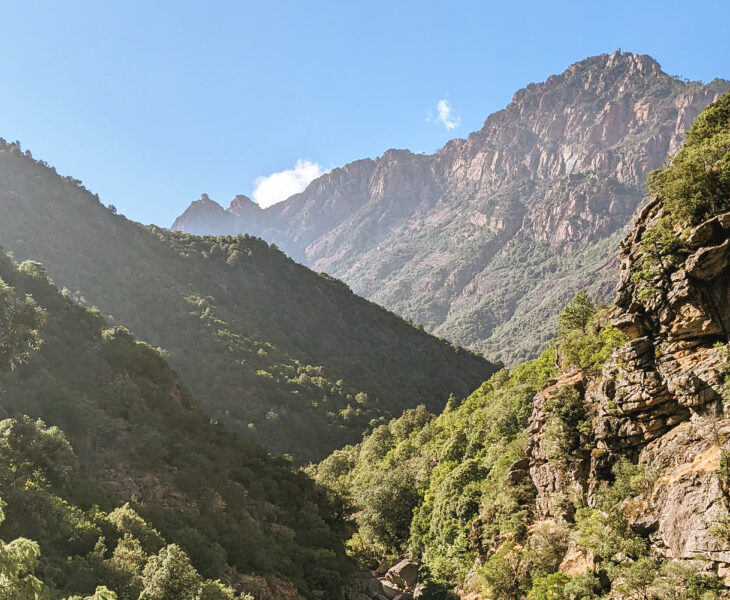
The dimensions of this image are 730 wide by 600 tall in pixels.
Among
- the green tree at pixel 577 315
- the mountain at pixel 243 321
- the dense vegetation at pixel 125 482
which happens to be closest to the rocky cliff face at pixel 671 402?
the green tree at pixel 577 315

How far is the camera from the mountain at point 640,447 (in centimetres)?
1933

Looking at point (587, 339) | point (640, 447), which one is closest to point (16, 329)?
point (640, 447)

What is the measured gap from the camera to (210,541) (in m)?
26.4

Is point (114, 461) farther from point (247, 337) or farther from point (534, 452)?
point (247, 337)

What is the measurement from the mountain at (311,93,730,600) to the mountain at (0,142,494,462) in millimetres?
46866

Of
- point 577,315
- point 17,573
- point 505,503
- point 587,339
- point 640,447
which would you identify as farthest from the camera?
point 577,315

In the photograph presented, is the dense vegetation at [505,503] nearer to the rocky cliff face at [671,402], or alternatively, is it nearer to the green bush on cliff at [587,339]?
the green bush on cliff at [587,339]

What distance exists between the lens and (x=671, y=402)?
892 inches

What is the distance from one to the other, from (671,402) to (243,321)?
8884cm

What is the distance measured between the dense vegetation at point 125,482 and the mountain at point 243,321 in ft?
107

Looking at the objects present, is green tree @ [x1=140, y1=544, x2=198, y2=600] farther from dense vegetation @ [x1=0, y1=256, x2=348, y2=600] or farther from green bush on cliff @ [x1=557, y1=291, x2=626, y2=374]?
green bush on cliff @ [x1=557, y1=291, x2=626, y2=374]

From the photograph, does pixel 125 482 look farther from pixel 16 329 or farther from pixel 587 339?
pixel 587 339

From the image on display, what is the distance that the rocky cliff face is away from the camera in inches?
755

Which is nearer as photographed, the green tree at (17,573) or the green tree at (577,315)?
the green tree at (17,573)
